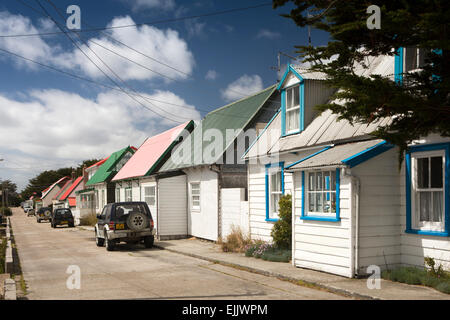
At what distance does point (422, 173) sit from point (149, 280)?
6.82 metres

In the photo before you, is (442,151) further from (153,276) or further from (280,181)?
(153,276)

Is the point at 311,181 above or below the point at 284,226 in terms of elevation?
above

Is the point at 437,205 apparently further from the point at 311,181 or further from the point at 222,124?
the point at 222,124

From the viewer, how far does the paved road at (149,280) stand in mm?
8562

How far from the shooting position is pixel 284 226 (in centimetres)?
1334

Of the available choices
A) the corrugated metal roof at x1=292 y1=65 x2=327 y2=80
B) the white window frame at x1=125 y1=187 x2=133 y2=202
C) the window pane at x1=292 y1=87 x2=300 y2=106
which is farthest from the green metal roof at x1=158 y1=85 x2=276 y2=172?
the white window frame at x1=125 y1=187 x2=133 y2=202

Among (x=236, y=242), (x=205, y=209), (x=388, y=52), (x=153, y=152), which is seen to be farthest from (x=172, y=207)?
(x=388, y=52)

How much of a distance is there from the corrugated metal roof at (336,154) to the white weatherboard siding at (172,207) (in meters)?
10.8

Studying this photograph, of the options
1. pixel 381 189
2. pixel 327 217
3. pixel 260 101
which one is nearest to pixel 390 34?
pixel 381 189

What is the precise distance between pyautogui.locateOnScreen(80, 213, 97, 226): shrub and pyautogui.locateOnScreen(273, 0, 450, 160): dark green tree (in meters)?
31.4

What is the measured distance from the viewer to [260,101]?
19.7 metres

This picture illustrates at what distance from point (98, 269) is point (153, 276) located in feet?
7.54

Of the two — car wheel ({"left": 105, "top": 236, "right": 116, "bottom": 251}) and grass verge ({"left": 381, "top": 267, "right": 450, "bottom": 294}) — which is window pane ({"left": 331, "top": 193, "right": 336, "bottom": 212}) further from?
car wheel ({"left": 105, "top": 236, "right": 116, "bottom": 251})

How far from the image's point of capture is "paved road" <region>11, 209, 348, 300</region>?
8562mm
